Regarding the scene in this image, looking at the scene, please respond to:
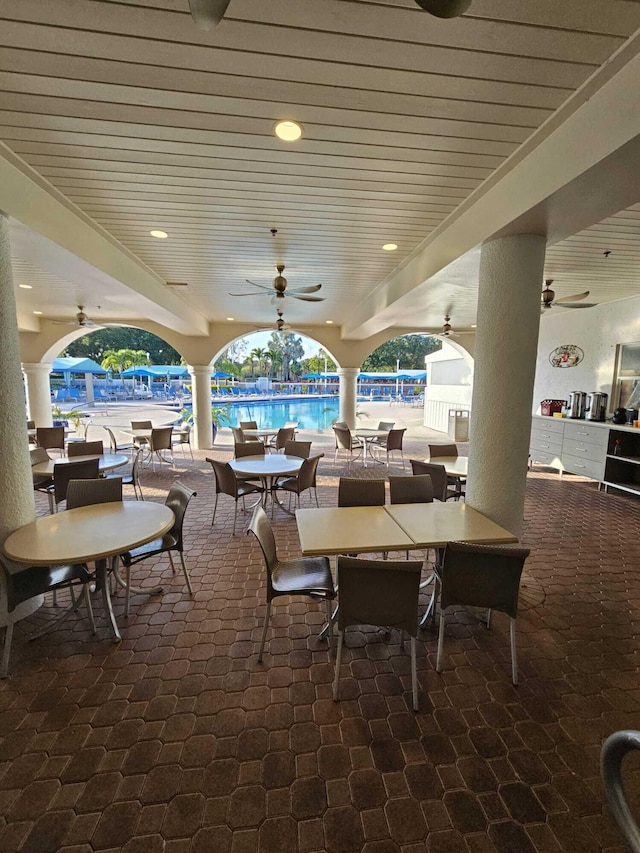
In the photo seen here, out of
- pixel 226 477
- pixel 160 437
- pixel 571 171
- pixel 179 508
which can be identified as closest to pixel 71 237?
pixel 179 508

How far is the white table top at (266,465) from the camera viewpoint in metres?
4.68

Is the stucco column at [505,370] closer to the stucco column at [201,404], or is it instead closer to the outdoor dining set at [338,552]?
the outdoor dining set at [338,552]

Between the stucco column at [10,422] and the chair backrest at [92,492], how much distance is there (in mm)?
473

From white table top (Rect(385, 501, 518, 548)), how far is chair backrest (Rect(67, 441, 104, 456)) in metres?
4.51

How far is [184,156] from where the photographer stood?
253cm

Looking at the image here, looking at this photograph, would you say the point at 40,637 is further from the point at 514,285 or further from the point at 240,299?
the point at 240,299

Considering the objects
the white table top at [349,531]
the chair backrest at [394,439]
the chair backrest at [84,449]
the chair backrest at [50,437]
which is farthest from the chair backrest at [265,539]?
the chair backrest at [50,437]

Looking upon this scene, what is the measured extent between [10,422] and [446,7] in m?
3.34

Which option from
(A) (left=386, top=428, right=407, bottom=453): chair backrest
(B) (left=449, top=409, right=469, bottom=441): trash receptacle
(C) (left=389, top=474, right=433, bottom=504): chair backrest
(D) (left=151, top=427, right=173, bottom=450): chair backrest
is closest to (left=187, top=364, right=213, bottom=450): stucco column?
(D) (left=151, top=427, right=173, bottom=450): chair backrest

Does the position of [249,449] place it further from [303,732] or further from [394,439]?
[303,732]

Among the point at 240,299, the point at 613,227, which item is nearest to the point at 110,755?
the point at 613,227

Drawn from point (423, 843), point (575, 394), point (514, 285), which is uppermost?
point (514, 285)

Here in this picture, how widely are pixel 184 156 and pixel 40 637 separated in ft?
11.6

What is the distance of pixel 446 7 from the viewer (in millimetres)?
1142
